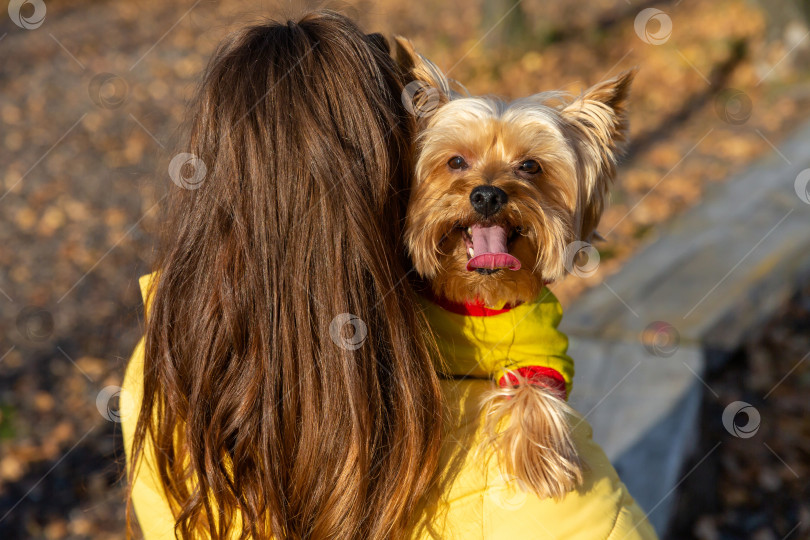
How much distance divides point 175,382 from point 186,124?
2.07ft

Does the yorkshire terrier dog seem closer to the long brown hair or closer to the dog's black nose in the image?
the dog's black nose

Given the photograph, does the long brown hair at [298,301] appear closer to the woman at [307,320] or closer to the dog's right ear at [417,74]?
the woman at [307,320]

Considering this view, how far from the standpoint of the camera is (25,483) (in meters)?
4.66

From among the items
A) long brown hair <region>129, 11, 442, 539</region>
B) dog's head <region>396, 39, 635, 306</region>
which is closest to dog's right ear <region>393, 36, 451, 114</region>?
dog's head <region>396, 39, 635, 306</region>

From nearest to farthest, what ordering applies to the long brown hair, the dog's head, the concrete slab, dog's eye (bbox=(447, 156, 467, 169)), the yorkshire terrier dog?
1. the long brown hair
2. the yorkshire terrier dog
3. the dog's head
4. dog's eye (bbox=(447, 156, 467, 169))
5. the concrete slab

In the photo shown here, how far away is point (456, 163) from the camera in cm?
218

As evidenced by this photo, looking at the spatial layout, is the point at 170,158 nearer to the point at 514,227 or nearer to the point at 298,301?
the point at 298,301

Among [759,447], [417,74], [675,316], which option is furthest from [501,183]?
[759,447]

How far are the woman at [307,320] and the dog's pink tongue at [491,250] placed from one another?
38cm

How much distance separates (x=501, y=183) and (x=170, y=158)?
90 cm

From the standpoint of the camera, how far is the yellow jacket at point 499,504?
161 centimetres

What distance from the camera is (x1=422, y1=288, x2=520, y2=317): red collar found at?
1939mm

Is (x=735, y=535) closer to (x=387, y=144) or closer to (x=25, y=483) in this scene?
(x=387, y=144)

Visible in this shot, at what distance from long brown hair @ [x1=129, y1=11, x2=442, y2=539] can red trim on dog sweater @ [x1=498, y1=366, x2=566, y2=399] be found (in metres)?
0.29
